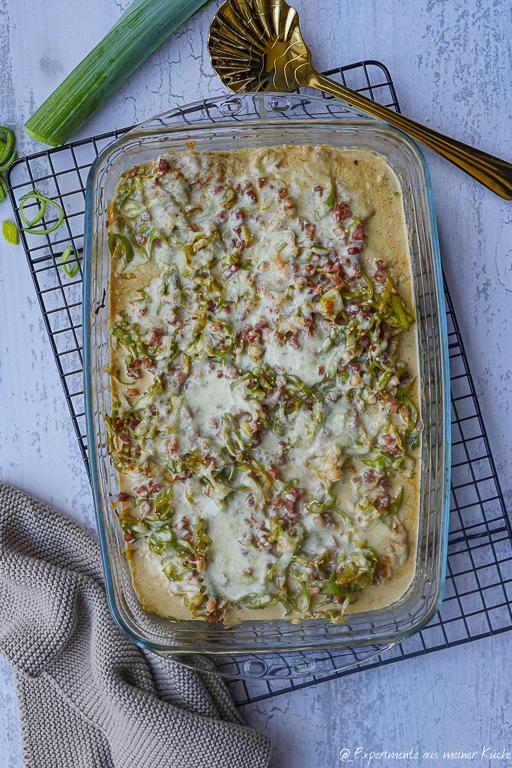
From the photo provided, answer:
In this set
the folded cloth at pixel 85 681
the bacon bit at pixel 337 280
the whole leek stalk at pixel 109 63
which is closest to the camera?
the bacon bit at pixel 337 280

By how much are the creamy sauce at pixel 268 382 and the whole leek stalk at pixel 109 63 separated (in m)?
0.42

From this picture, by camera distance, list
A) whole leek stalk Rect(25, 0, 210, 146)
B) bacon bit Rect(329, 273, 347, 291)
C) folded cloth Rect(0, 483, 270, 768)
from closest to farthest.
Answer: bacon bit Rect(329, 273, 347, 291) → folded cloth Rect(0, 483, 270, 768) → whole leek stalk Rect(25, 0, 210, 146)

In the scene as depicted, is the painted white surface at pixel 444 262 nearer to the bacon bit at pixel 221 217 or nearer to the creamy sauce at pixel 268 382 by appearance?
the creamy sauce at pixel 268 382

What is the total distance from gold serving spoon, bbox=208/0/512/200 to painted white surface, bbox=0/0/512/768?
8cm

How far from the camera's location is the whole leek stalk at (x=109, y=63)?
228 cm

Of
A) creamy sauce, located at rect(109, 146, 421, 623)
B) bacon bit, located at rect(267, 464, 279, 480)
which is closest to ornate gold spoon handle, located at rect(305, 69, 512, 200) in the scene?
creamy sauce, located at rect(109, 146, 421, 623)

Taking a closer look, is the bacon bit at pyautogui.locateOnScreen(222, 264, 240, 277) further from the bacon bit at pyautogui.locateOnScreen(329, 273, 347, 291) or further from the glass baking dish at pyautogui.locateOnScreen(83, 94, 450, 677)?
the glass baking dish at pyautogui.locateOnScreen(83, 94, 450, 677)

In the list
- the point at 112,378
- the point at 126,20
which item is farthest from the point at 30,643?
the point at 126,20

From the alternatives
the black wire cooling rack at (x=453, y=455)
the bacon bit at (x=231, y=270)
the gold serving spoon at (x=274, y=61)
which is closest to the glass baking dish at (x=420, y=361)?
the gold serving spoon at (x=274, y=61)

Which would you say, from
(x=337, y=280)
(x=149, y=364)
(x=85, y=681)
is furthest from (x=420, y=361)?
(x=85, y=681)

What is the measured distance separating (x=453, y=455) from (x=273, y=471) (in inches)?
28.9

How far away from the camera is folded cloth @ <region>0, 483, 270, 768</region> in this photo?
85.7 inches

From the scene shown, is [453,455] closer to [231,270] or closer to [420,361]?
[420,361]

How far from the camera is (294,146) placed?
212 centimetres
